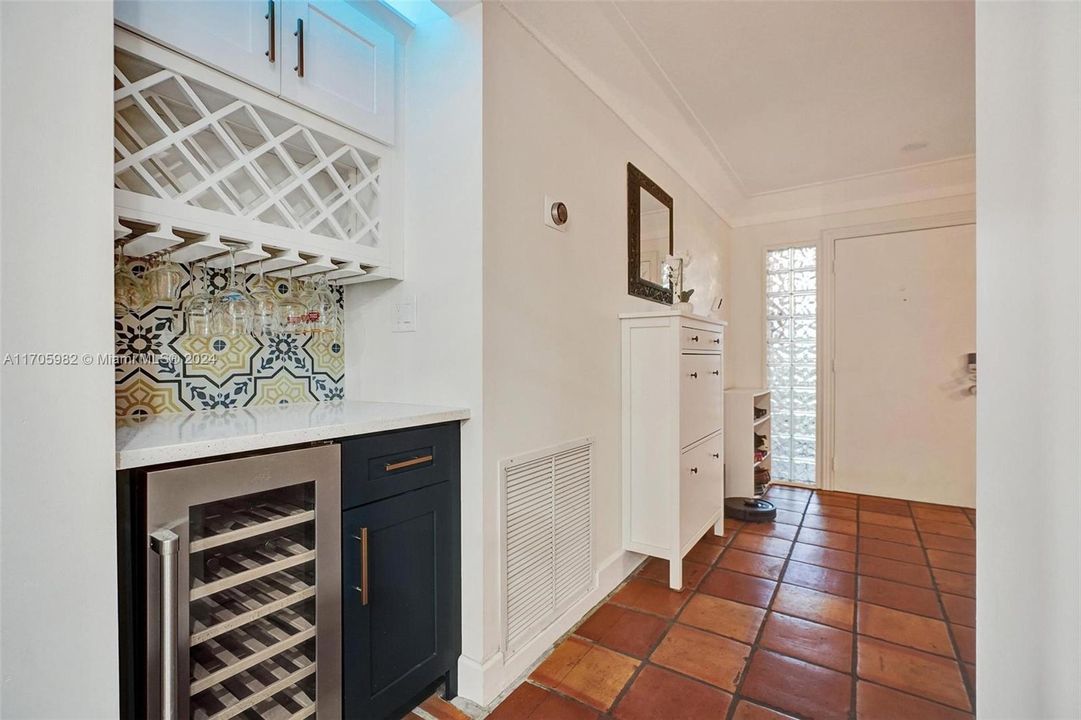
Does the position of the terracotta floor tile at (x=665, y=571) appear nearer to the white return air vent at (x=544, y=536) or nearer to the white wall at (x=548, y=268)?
the white wall at (x=548, y=268)

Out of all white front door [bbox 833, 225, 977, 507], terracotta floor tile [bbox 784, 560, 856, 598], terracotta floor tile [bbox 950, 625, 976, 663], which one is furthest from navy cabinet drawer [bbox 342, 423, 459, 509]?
white front door [bbox 833, 225, 977, 507]

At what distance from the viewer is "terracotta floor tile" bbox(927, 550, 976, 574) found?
2467 millimetres

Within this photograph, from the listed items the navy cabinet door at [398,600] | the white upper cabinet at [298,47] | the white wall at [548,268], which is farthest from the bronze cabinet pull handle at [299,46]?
the navy cabinet door at [398,600]

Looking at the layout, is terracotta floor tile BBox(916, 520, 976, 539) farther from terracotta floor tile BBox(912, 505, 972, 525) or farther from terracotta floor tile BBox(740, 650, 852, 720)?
terracotta floor tile BBox(740, 650, 852, 720)

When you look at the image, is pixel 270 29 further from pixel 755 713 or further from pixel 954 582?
pixel 954 582

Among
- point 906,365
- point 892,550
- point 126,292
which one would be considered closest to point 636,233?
point 126,292

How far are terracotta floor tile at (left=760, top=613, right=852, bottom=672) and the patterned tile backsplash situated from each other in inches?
75.3

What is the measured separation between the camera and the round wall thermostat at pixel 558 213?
6.22 ft

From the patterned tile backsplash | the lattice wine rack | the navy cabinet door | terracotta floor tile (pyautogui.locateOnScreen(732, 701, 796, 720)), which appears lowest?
terracotta floor tile (pyautogui.locateOnScreen(732, 701, 796, 720))

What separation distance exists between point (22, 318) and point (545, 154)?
1562 millimetres

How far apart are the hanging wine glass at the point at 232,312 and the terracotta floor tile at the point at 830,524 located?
128 inches

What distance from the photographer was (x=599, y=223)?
88.6 inches
